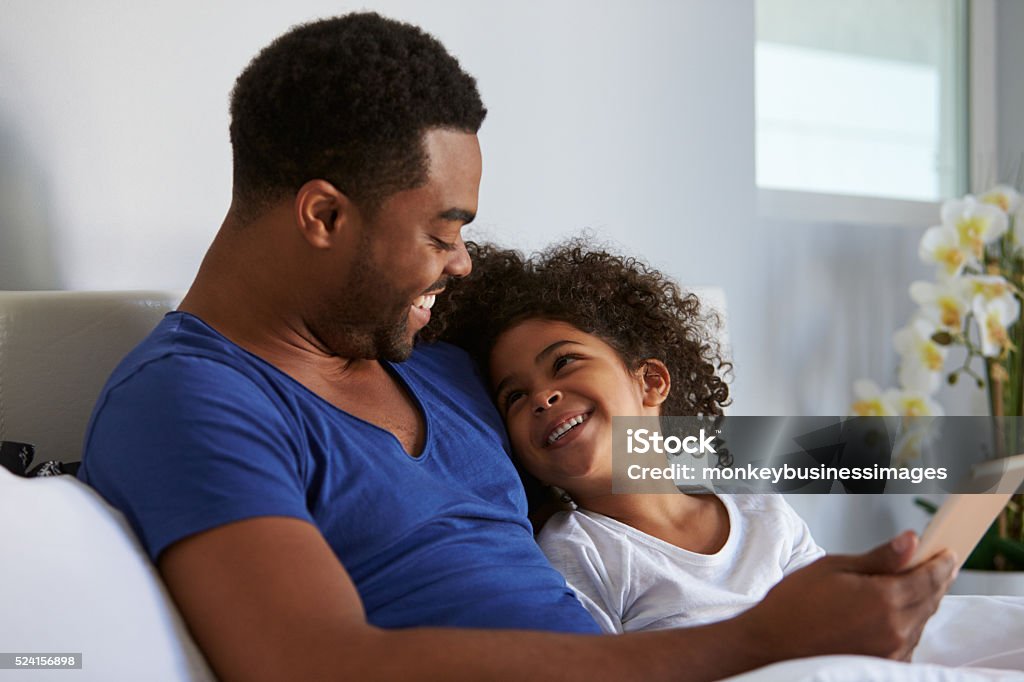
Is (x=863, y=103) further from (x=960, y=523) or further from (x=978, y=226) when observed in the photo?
(x=960, y=523)

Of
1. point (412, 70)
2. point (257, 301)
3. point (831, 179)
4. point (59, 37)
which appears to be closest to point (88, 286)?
point (59, 37)

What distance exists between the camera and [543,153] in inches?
80.9

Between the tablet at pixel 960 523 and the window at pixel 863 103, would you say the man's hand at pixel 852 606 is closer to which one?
the tablet at pixel 960 523

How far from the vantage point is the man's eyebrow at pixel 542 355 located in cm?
145

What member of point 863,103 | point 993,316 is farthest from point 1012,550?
point 863,103

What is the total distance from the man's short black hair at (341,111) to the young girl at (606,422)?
395mm

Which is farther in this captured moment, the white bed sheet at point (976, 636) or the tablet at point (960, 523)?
the white bed sheet at point (976, 636)

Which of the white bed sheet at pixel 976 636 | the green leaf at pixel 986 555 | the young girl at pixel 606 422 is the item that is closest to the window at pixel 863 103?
the green leaf at pixel 986 555

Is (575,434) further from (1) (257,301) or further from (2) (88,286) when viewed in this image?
(2) (88,286)

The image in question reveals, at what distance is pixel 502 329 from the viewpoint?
1.52 meters

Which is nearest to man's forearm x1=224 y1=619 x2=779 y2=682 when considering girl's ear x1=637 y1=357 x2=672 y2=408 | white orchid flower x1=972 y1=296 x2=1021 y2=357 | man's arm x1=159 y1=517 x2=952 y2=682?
man's arm x1=159 y1=517 x2=952 y2=682

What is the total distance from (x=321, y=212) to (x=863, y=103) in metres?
2.08

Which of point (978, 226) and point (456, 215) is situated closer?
point (456, 215)

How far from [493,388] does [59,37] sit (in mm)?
770
